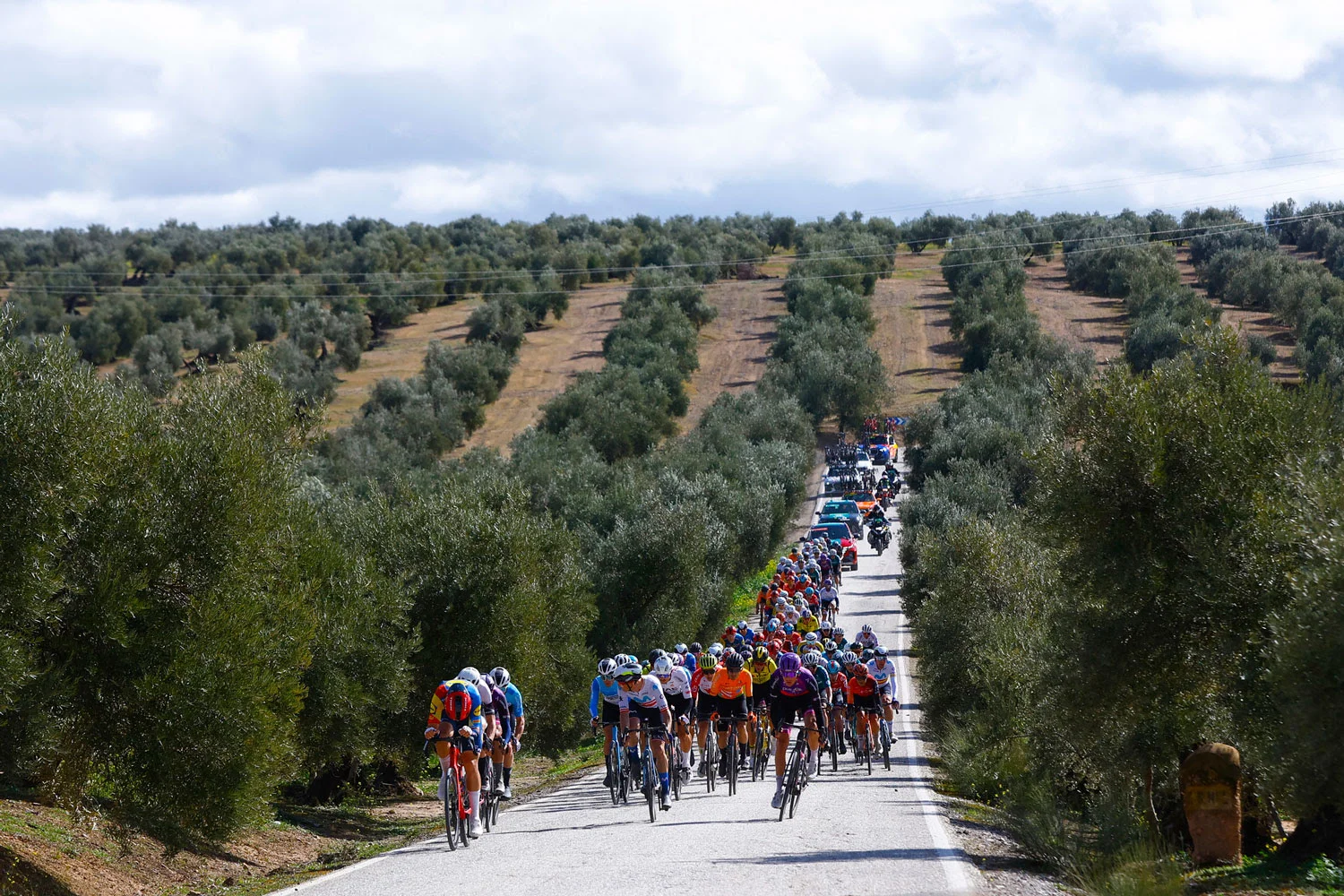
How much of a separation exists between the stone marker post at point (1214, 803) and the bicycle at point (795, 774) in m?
4.54

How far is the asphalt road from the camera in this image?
35.7ft

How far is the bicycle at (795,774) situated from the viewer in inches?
617

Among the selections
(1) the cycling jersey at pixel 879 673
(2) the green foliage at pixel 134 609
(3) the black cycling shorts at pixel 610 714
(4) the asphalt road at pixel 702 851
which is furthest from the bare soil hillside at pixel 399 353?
(2) the green foliage at pixel 134 609

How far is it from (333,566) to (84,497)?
1019cm

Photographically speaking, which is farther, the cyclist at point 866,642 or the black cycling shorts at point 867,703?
the cyclist at point 866,642

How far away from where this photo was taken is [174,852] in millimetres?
14500

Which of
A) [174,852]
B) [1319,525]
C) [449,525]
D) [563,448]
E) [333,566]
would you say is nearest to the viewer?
[1319,525]

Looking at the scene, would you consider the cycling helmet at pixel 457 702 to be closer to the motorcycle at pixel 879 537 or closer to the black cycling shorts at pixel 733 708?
the black cycling shorts at pixel 733 708

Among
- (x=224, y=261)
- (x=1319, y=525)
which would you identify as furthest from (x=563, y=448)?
(x=224, y=261)

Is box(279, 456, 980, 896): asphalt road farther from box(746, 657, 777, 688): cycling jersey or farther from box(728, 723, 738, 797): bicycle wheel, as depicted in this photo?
box(746, 657, 777, 688): cycling jersey

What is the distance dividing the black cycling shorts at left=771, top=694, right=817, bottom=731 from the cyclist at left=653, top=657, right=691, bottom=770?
1.78m

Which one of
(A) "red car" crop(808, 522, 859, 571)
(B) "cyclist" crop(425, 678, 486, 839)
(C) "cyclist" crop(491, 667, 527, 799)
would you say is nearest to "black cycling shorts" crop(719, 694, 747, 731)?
(C) "cyclist" crop(491, 667, 527, 799)

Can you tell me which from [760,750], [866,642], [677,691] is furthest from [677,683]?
[866,642]

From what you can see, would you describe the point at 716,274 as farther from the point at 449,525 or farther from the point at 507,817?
the point at 507,817
